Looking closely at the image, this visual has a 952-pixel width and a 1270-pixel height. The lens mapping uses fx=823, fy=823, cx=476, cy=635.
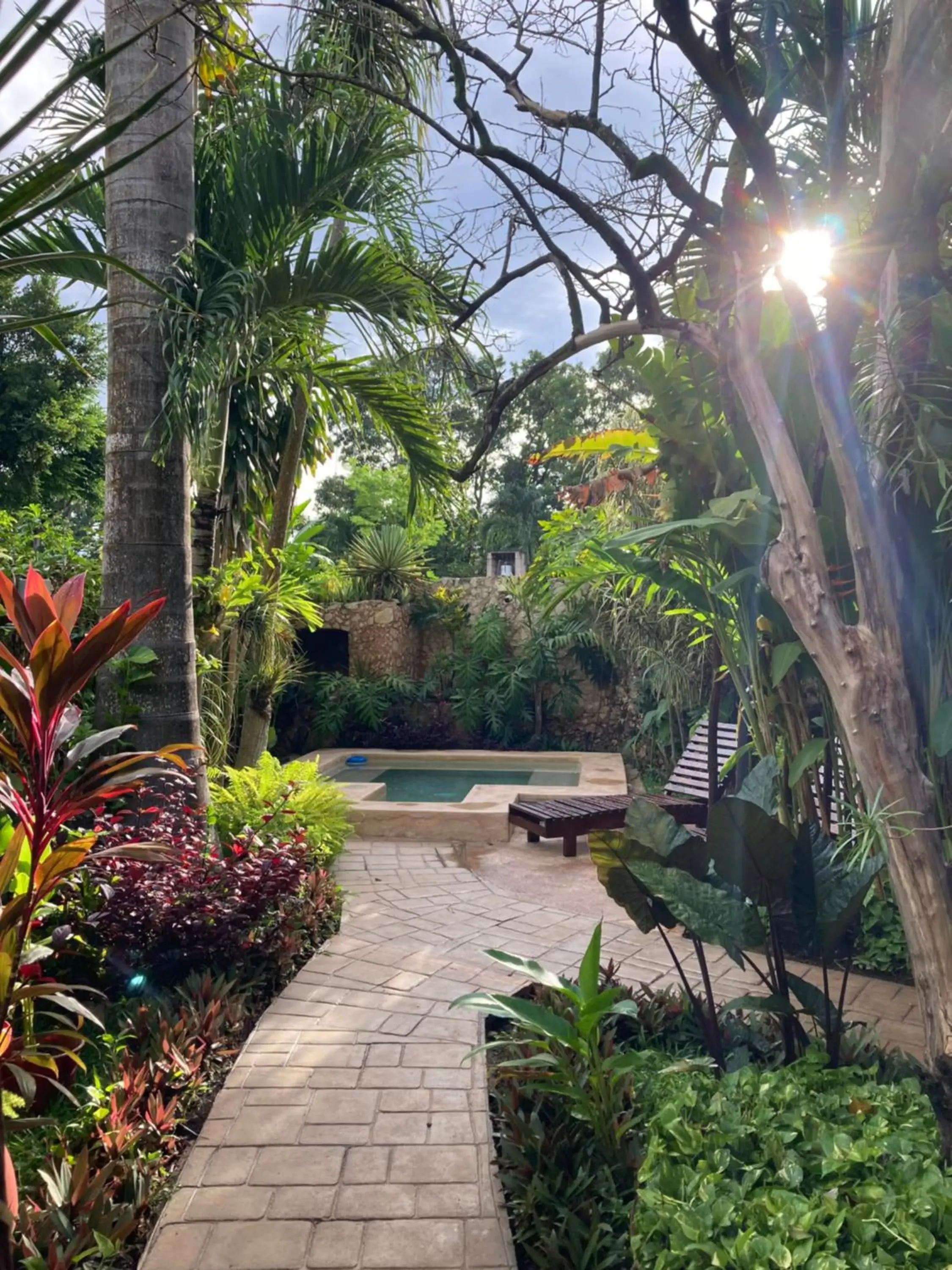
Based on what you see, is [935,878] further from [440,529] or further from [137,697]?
[440,529]

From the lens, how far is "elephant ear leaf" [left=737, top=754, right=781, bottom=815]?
2.76 metres

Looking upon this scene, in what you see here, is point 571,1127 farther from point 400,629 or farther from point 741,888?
point 400,629

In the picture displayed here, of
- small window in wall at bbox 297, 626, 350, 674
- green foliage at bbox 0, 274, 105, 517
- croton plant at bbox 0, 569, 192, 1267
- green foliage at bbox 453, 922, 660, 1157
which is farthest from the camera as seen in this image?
green foliage at bbox 0, 274, 105, 517

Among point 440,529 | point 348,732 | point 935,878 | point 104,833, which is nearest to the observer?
point 935,878

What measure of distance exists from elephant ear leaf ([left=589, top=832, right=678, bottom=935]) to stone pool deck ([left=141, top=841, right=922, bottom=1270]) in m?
0.80

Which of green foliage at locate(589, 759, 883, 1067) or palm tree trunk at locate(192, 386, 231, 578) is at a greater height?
palm tree trunk at locate(192, 386, 231, 578)

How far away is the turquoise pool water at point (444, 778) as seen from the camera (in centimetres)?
912

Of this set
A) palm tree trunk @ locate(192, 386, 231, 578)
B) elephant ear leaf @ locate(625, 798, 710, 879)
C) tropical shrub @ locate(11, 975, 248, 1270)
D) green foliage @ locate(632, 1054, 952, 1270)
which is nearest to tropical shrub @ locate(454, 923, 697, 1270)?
green foliage @ locate(632, 1054, 952, 1270)

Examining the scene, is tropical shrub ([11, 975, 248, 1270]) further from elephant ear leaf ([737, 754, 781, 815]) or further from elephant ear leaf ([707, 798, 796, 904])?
elephant ear leaf ([737, 754, 781, 815])

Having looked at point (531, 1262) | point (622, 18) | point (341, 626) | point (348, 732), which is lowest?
point (531, 1262)

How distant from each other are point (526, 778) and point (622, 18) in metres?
8.02

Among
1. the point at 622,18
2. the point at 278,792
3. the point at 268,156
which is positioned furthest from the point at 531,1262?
the point at 268,156

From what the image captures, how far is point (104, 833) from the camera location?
3020 millimetres

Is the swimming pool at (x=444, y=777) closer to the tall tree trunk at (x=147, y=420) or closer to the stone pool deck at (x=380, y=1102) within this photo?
the stone pool deck at (x=380, y=1102)
